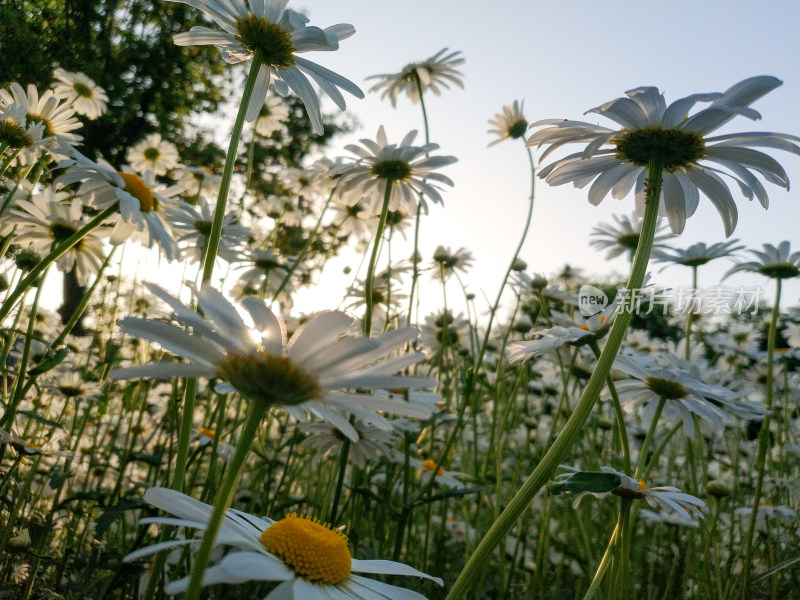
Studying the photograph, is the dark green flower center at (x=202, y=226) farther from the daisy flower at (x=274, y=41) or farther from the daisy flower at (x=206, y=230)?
the daisy flower at (x=274, y=41)

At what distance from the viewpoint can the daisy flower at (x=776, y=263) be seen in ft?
7.39

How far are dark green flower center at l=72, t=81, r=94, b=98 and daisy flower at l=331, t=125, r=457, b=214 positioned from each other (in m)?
0.97

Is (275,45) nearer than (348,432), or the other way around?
(348,432)

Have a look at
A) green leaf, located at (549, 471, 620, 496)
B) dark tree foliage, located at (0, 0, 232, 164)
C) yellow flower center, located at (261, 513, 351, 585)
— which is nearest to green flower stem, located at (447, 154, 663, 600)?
green leaf, located at (549, 471, 620, 496)

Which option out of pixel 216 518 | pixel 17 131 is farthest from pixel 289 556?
pixel 17 131

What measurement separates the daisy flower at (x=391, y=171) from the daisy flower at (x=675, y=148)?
2.67ft

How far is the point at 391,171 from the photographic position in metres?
1.96

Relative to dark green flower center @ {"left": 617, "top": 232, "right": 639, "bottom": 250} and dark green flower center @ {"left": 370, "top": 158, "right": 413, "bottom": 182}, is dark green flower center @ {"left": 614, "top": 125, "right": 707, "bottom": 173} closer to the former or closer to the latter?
dark green flower center @ {"left": 370, "top": 158, "right": 413, "bottom": 182}

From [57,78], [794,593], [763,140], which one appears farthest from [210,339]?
[794,593]

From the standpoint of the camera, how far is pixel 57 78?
6.57 ft

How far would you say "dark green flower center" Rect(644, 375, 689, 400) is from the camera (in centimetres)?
147

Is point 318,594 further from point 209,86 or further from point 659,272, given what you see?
point 209,86

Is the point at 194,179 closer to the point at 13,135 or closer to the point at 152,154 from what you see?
the point at 152,154

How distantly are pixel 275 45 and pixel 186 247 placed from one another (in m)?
1.38
